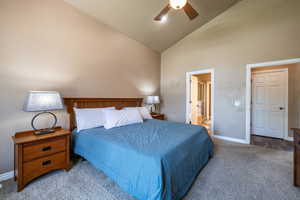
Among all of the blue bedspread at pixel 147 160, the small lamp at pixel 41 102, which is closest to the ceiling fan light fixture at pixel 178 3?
the blue bedspread at pixel 147 160

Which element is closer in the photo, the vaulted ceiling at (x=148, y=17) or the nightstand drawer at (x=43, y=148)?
the nightstand drawer at (x=43, y=148)

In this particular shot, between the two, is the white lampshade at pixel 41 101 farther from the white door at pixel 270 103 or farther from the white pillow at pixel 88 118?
the white door at pixel 270 103

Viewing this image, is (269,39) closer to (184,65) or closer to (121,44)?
(184,65)

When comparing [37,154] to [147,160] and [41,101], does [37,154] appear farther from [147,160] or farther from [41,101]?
[147,160]

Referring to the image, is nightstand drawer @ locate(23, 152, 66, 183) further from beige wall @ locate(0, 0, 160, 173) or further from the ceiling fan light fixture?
the ceiling fan light fixture

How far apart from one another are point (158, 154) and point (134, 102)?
2600mm

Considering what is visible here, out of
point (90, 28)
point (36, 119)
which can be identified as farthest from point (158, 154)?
point (90, 28)

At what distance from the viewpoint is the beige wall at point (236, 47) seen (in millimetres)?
2799

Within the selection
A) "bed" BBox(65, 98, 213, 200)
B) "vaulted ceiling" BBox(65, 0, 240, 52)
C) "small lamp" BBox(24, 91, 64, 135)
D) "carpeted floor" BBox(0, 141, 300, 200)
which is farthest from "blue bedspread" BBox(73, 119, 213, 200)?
Result: "vaulted ceiling" BBox(65, 0, 240, 52)

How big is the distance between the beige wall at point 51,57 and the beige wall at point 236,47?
86.5 inches

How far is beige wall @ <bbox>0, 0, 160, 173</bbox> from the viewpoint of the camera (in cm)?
184

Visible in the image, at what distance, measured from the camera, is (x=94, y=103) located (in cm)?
282

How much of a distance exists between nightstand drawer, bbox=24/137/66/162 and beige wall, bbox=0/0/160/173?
567mm

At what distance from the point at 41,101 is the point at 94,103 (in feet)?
3.56
